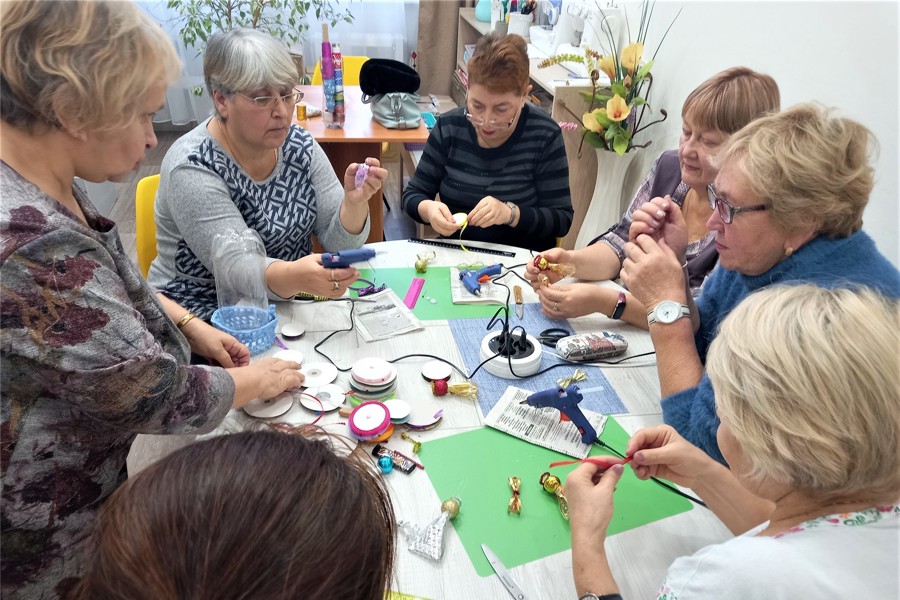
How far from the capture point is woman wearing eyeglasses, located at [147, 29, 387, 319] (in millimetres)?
1667

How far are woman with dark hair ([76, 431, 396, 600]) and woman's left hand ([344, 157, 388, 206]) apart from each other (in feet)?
4.33

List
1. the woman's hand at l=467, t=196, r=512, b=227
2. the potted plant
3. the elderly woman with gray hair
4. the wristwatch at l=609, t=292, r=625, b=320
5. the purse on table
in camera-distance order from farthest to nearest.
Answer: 1. the potted plant
2. the purse on table
3. the woman's hand at l=467, t=196, r=512, b=227
4. the wristwatch at l=609, t=292, r=625, b=320
5. the elderly woman with gray hair

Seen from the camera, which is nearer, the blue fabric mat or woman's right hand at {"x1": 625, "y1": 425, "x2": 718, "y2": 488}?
woman's right hand at {"x1": 625, "y1": 425, "x2": 718, "y2": 488}

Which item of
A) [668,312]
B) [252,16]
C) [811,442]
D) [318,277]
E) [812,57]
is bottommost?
[318,277]

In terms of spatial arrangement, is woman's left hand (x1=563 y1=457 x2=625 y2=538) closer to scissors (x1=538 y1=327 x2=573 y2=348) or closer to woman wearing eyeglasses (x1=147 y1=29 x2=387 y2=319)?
scissors (x1=538 y1=327 x2=573 y2=348)

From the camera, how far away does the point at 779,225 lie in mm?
1271

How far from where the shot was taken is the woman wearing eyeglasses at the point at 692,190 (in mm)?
1606

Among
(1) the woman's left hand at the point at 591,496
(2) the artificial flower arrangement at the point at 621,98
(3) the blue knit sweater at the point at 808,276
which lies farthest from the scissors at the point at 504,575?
(2) the artificial flower arrangement at the point at 621,98

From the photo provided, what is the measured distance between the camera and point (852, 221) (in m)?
1.25

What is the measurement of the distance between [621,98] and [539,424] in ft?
6.33

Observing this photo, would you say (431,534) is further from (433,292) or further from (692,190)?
(692,190)

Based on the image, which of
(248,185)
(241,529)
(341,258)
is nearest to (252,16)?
(248,185)

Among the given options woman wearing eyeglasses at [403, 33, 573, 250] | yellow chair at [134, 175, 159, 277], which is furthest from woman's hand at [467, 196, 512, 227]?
yellow chair at [134, 175, 159, 277]

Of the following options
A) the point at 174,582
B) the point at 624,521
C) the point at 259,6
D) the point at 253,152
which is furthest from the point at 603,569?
the point at 259,6
